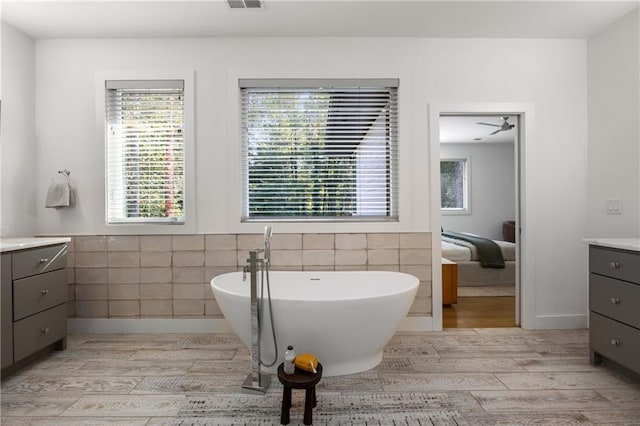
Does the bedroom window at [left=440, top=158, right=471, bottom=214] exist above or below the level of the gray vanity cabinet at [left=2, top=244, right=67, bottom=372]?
above

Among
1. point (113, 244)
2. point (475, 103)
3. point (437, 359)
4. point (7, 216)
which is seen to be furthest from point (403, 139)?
point (7, 216)

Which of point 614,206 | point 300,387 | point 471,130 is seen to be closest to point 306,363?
point 300,387

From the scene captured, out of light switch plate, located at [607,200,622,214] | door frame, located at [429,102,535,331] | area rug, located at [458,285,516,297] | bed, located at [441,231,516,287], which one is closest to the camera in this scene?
light switch plate, located at [607,200,622,214]

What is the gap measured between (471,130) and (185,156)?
15.5ft

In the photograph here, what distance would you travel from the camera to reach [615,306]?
2.19 m

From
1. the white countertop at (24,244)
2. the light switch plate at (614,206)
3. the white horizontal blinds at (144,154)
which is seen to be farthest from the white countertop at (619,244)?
the white countertop at (24,244)

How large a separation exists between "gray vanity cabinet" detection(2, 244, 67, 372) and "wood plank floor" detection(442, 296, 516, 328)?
9.95ft

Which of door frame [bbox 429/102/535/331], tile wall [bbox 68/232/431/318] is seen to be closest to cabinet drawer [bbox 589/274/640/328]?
door frame [bbox 429/102/535/331]

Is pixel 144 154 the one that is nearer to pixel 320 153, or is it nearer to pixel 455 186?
pixel 320 153

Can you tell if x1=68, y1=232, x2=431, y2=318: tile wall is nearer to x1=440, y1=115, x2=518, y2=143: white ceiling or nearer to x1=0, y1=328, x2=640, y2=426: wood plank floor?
x1=0, y1=328, x2=640, y2=426: wood plank floor

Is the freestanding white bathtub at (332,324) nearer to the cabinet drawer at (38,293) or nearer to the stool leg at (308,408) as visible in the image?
the stool leg at (308,408)

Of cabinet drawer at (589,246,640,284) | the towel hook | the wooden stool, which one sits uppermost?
the towel hook

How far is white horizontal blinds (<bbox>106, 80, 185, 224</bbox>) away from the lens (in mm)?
3047

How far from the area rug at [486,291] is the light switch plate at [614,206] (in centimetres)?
161
